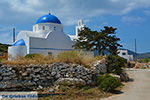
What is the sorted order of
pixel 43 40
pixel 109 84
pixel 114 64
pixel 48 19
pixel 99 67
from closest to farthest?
1. pixel 109 84
2. pixel 99 67
3. pixel 114 64
4. pixel 43 40
5. pixel 48 19

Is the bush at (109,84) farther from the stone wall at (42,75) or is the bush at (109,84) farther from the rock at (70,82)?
the rock at (70,82)

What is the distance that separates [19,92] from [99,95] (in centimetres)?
419

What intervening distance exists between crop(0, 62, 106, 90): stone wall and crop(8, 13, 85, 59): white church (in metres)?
15.0

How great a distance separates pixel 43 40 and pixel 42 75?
55.6 feet

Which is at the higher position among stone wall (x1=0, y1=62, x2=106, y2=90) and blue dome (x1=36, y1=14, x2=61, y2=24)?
blue dome (x1=36, y1=14, x2=61, y2=24)

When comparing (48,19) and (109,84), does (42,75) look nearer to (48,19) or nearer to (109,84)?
(109,84)

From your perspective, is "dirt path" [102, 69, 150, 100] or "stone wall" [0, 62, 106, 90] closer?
"dirt path" [102, 69, 150, 100]

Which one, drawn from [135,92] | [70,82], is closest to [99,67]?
[135,92]

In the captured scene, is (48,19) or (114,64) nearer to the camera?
(114,64)

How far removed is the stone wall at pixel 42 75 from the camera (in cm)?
1028

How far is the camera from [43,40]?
90.2ft

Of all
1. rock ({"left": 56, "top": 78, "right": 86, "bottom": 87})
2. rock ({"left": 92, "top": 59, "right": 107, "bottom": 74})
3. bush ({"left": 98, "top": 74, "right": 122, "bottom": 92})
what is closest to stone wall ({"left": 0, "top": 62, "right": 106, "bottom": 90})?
rock ({"left": 56, "top": 78, "right": 86, "bottom": 87})

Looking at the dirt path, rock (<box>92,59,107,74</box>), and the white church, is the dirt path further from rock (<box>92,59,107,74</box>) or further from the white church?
the white church

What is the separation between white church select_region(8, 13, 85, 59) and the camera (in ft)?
85.4
